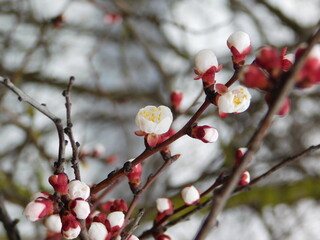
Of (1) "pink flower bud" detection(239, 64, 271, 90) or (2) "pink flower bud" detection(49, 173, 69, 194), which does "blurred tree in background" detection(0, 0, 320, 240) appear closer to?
(2) "pink flower bud" detection(49, 173, 69, 194)

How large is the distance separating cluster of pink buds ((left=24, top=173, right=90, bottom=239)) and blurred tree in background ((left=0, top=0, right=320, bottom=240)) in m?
0.61

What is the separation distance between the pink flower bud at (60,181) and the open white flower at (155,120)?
0.11 metres

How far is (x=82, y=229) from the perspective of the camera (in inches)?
16.4

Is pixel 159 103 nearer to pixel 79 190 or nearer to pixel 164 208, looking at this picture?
pixel 164 208

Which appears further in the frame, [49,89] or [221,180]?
[49,89]

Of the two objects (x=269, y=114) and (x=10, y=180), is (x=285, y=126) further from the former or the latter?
(x=269, y=114)

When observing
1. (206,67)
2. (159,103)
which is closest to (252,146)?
(206,67)

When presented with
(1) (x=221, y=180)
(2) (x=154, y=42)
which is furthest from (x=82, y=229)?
(2) (x=154, y=42)

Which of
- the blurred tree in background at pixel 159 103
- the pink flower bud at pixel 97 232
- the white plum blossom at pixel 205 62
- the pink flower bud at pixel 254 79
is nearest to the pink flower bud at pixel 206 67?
the white plum blossom at pixel 205 62

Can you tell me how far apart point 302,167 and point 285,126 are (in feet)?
0.99

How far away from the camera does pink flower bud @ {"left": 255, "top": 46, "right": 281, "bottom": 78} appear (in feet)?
1.05

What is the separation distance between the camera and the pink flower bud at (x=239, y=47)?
1.49 ft

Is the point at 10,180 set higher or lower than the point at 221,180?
higher

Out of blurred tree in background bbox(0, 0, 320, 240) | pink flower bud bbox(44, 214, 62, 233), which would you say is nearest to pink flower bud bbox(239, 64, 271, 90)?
pink flower bud bbox(44, 214, 62, 233)
